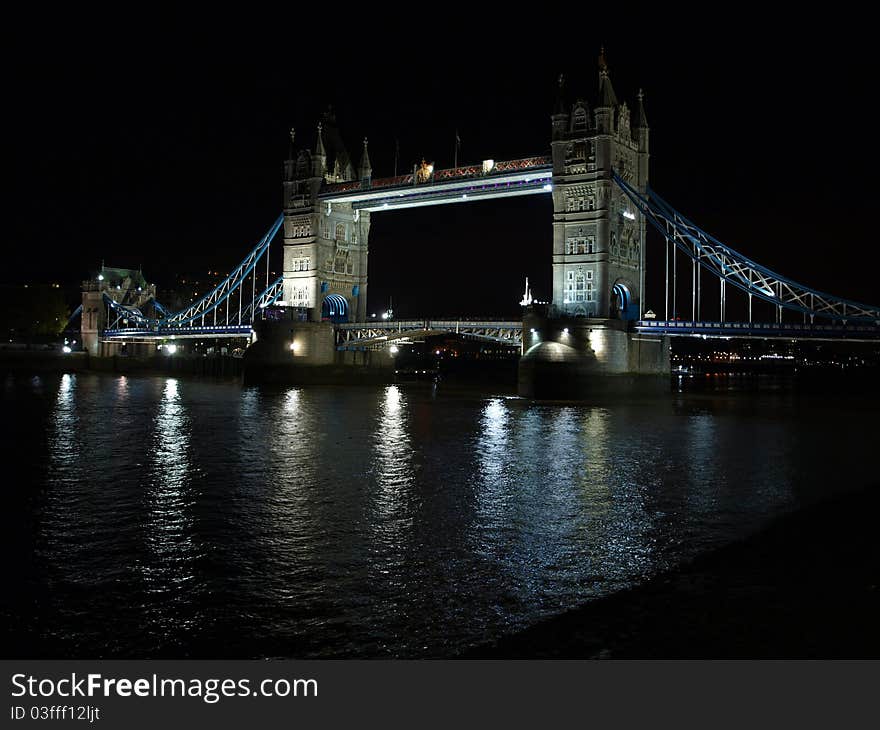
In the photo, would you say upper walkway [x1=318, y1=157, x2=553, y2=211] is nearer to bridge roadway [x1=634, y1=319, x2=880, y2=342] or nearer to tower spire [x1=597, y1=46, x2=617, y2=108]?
tower spire [x1=597, y1=46, x2=617, y2=108]

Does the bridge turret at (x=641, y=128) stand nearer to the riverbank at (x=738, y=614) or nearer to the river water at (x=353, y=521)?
the river water at (x=353, y=521)

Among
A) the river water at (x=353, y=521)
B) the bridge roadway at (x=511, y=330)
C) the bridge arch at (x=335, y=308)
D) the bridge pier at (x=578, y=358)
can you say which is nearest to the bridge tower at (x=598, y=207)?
the bridge pier at (x=578, y=358)

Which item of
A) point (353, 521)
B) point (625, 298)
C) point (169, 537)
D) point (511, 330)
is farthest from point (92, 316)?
point (169, 537)

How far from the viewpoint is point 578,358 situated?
43.2m

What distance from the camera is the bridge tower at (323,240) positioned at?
58.7m

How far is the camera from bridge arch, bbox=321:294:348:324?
60406 millimetres

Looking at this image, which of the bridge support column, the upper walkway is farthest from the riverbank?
the bridge support column

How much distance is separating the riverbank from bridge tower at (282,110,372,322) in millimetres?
49797

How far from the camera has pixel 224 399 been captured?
41.3 metres

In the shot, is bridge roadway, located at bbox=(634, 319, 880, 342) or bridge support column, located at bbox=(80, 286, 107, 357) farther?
bridge support column, located at bbox=(80, 286, 107, 357)

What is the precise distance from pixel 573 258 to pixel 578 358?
20.8 ft

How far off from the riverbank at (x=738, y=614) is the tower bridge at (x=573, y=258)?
33.9 m

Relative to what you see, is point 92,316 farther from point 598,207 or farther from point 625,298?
point 598,207
